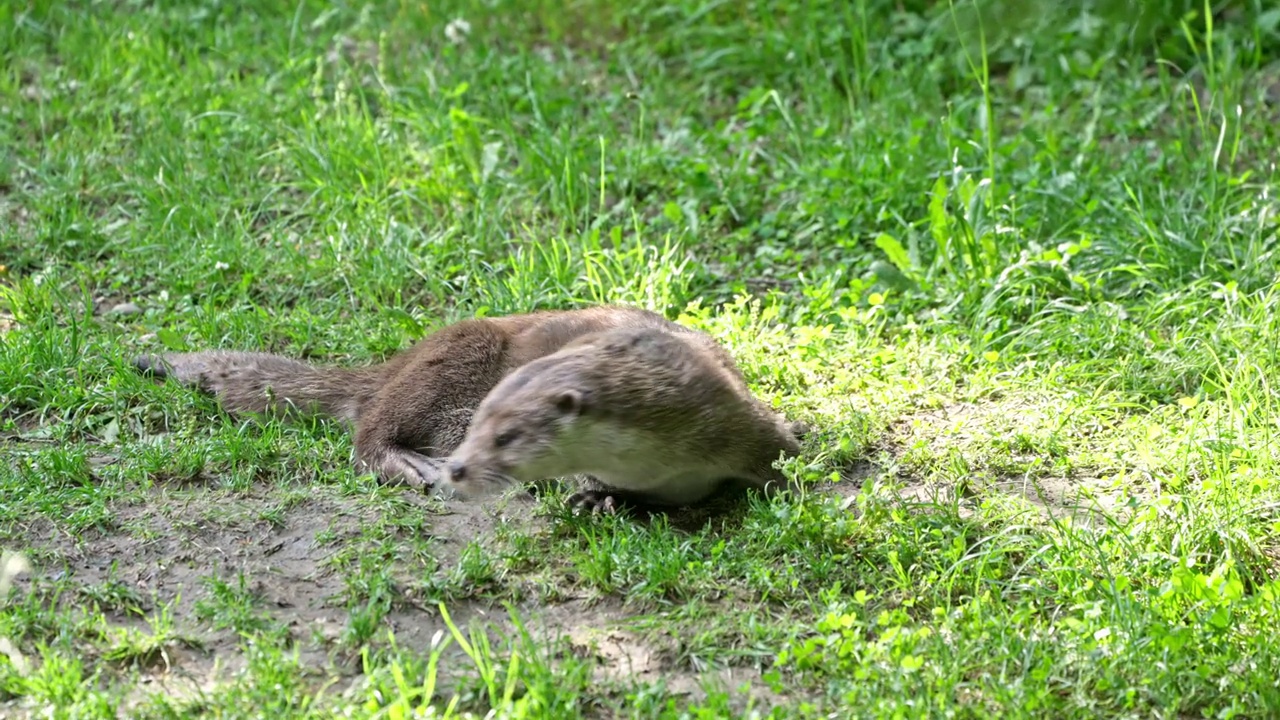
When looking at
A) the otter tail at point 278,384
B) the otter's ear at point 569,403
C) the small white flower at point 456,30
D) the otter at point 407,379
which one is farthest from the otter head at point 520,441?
the small white flower at point 456,30

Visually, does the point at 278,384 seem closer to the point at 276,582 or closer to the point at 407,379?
the point at 407,379

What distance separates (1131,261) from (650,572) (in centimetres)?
244

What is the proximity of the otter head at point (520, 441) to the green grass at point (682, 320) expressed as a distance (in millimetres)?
165

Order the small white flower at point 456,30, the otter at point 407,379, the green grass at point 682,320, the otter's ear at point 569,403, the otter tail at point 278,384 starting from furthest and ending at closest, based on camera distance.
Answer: the small white flower at point 456,30 < the otter tail at point 278,384 < the otter at point 407,379 < the otter's ear at point 569,403 < the green grass at point 682,320

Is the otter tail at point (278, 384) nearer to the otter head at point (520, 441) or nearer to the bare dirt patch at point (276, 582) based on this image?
the bare dirt patch at point (276, 582)

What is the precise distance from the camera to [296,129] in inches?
219

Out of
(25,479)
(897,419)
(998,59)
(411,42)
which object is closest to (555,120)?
(411,42)

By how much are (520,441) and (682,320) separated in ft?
4.51

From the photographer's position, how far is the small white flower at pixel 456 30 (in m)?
6.25

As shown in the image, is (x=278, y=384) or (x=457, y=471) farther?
(x=278, y=384)

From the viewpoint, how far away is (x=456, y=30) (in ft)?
20.9

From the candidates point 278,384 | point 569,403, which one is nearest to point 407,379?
point 278,384

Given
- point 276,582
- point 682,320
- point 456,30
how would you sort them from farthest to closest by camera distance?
point 456,30
point 682,320
point 276,582

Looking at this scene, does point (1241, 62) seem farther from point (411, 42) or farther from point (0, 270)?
point (0, 270)
